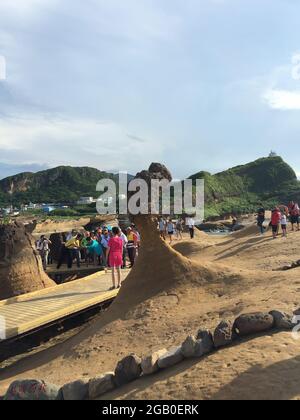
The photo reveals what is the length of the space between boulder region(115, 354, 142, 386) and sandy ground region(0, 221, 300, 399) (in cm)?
13

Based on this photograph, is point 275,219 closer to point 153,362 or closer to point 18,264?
point 18,264

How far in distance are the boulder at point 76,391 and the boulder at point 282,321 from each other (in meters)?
1.94

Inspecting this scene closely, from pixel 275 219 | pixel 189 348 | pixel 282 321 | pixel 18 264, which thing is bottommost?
pixel 189 348

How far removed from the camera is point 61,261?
46.8 ft

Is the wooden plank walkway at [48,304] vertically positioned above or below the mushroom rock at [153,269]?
below

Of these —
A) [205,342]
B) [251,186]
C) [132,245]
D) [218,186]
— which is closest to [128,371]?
→ [205,342]

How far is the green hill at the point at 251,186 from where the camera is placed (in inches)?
2630

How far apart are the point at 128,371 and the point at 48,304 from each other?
4.33 m

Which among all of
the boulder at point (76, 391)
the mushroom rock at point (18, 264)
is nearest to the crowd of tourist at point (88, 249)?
the mushroom rock at point (18, 264)

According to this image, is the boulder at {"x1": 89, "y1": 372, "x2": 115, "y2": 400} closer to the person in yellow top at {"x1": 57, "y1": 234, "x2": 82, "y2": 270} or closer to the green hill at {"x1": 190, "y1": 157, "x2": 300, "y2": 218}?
the person in yellow top at {"x1": 57, "y1": 234, "x2": 82, "y2": 270}

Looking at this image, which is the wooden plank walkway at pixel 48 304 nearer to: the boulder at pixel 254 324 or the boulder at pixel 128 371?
the boulder at pixel 128 371

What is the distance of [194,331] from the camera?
555 cm
